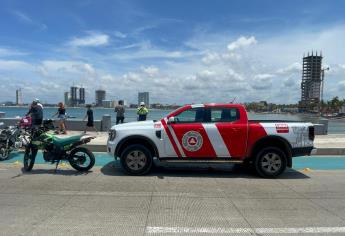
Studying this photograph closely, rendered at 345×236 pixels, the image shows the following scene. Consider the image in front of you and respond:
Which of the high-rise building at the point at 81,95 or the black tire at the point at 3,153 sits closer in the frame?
the black tire at the point at 3,153

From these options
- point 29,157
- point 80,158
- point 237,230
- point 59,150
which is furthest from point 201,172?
point 237,230

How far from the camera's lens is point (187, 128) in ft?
31.7

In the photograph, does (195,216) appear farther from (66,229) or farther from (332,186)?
(332,186)

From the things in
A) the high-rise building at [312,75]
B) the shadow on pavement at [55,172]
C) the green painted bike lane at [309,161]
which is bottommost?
the green painted bike lane at [309,161]

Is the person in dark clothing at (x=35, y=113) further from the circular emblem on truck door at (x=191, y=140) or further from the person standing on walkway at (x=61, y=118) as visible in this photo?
the circular emblem on truck door at (x=191, y=140)

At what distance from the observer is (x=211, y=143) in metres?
9.67

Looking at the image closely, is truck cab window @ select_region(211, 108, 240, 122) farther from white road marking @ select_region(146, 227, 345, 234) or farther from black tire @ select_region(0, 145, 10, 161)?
black tire @ select_region(0, 145, 10, 161)

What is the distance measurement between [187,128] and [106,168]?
8.39ft

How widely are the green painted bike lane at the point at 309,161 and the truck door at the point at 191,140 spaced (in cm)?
278

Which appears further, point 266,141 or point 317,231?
point 266,141

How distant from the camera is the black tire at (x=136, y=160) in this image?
9.64 metres

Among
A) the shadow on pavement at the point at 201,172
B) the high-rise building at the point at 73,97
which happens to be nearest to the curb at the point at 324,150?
the shadow on pavement at the point at 201,172

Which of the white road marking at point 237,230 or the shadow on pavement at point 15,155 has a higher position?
the white road marking at point 237,230

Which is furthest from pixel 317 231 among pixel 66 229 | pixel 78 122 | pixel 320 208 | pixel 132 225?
pixel 78 122
